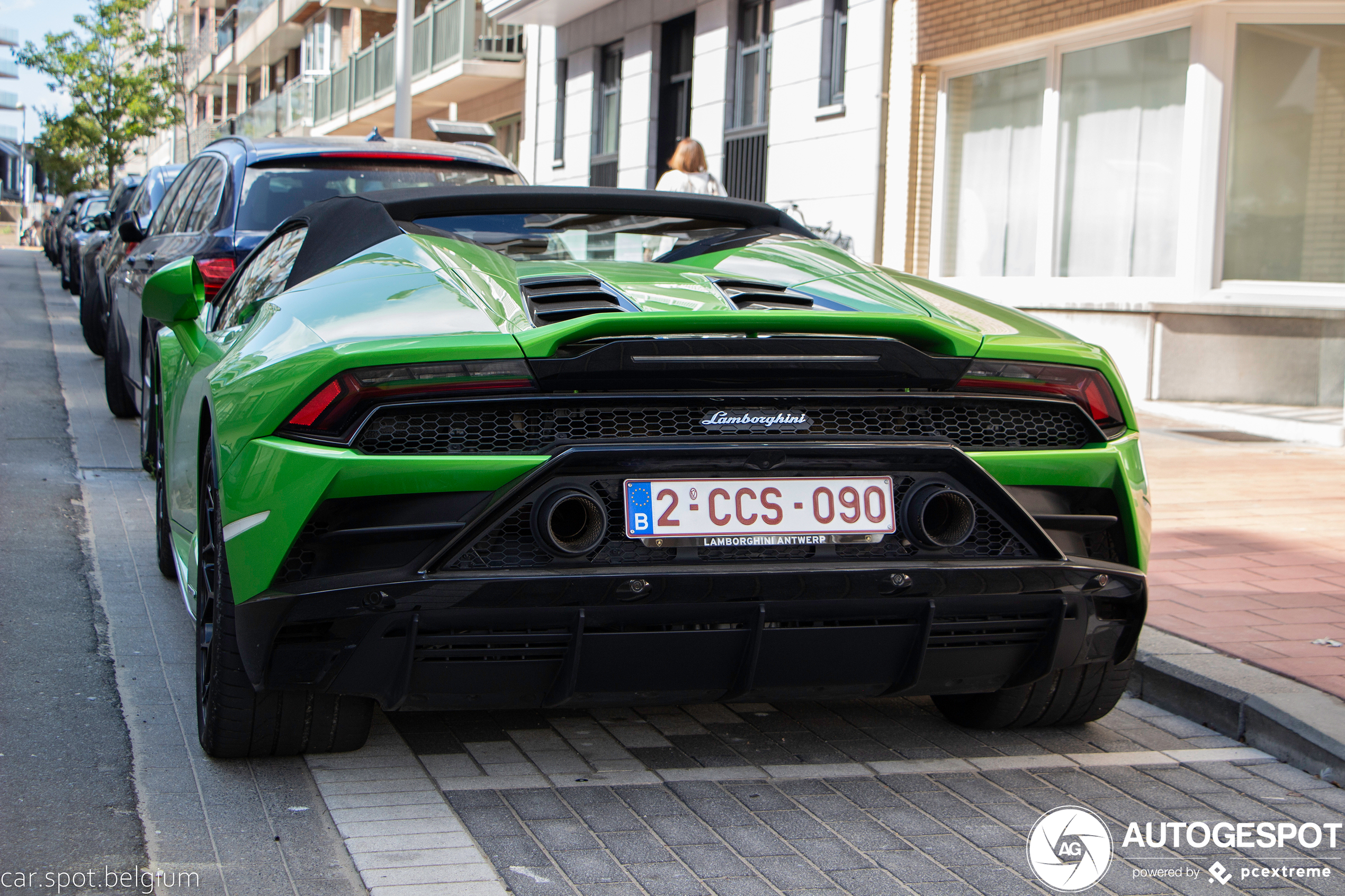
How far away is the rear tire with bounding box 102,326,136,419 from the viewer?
360 inches

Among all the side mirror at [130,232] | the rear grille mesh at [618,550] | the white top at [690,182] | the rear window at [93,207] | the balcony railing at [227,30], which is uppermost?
the balcony railing at [227,30]

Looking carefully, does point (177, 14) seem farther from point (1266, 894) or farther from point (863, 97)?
point (1266, 894)

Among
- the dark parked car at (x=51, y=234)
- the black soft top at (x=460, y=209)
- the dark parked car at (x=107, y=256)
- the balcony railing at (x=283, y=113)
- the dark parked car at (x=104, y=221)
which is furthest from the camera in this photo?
the balcony railing at (x=283, y=113)

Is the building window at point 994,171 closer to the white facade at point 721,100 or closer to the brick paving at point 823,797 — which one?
the white facade at point 721,100

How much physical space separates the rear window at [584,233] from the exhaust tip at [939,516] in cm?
125

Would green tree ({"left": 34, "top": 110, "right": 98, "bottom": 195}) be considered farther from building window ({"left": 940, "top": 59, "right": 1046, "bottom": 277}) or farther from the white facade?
building window ({"left": 940, "top": 59, "right": 1046, "bottom": 277})

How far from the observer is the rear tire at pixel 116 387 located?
9156 mm

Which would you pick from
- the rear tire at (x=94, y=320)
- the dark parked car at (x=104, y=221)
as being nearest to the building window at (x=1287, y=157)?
the rear tire at (x=94, y=320)

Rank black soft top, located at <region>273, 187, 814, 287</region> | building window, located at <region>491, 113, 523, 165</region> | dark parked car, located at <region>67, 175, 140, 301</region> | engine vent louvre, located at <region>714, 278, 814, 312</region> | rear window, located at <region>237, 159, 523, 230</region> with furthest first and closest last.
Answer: building window, located at <region>491, 113, 523, 165</region>, dark parked car, located at <region>67, 175, 140, 301</region>, rear window, located at <region>237, 159, 523, 230</region>, black soft top, located at <region>273, 187, 814, 287</region>, engine vent louvre, located at <region>714, 278, 814, 312</region>

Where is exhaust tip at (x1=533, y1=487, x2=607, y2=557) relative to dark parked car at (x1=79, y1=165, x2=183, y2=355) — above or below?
below

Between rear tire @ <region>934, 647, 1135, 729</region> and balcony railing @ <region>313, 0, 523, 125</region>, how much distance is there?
2084 centimetres

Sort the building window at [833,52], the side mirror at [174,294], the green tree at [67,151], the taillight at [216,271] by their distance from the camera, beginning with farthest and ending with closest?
the green tree at [67,151] < the building window at [833,52] < the taillight at [216,271] < the side mirror at [174,294]

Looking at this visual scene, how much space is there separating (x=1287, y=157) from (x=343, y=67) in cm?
2817

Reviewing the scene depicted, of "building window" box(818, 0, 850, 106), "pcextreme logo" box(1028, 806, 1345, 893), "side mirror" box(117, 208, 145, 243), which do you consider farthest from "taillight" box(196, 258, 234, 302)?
"building window" box(818, 0, 850, 106)
